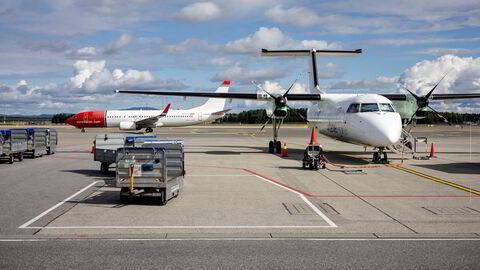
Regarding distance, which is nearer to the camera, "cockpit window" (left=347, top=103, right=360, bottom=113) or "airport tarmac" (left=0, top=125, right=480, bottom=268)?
"airport tarmac" (left=0, top=125, right=480, bottom=268)

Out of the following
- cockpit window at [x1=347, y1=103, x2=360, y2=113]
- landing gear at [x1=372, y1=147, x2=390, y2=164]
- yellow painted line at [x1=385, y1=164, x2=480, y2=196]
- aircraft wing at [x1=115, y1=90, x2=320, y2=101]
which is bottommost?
yellow painted line at [x1=385, y1=164, x2=480, y2=196]

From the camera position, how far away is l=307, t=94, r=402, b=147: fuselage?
19464mm

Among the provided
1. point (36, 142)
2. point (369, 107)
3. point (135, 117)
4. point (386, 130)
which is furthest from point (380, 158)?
point (135, 117)

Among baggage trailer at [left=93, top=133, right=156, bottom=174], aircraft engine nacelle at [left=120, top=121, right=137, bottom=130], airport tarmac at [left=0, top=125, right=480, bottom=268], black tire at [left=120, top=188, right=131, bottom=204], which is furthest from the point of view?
aircraft engine nacelle at [left=120, top=121, right=137, bottom=130]

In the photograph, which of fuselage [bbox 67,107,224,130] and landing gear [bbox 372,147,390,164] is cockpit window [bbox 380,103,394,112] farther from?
fuselage [bbox 67,107,224,130]

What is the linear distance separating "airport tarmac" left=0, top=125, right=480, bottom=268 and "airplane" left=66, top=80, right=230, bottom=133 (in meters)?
45.9

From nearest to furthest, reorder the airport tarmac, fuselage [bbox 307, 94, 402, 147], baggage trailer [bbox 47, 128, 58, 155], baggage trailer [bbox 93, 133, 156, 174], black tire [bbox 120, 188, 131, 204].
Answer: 1. the airport tarmac
2. black tire [bbox 120, 188, 131, 204]
3. baggage trailer [bbox 93, 133, 156, 174]
4. fuselage [bbox 307, 94, 402, 147]
5. baggage trailer [bbox 47, 128, 58, 155]

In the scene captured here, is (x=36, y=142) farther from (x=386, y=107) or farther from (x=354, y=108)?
(x=386, y=107)

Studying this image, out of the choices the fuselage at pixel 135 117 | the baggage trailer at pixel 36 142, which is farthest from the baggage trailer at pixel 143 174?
the fuselage at pixel 135 117

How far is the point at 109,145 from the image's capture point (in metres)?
18.2

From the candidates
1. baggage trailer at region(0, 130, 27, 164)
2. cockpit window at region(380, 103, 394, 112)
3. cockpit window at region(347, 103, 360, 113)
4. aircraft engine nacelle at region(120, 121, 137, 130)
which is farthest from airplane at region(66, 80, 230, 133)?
cockpit window at region(380, 103, 394, 112)

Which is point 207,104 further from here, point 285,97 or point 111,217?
point 111,217

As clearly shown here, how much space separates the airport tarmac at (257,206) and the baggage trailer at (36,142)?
4721mm

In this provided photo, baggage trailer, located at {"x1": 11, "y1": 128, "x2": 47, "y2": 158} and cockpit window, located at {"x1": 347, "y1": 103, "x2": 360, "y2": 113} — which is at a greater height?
→ cockpit window, located at {"x1": 347, "y1": 103, "x2": 360, "y2": 113}
